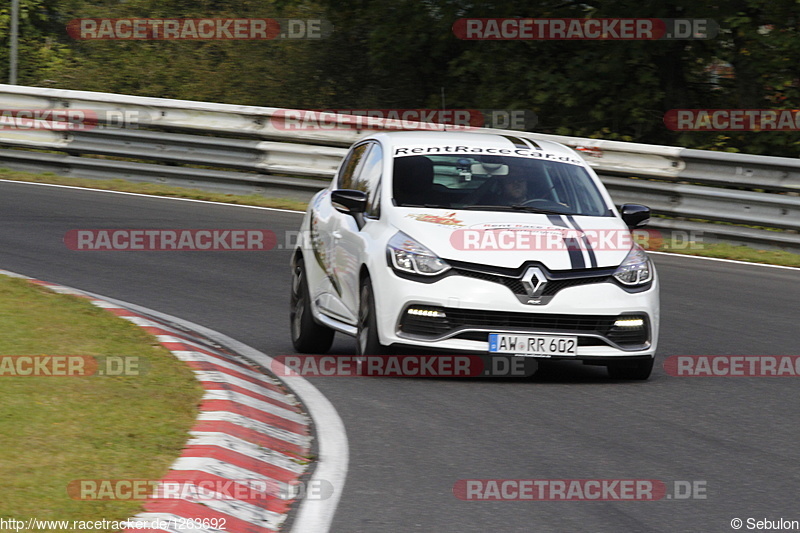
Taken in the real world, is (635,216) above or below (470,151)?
below

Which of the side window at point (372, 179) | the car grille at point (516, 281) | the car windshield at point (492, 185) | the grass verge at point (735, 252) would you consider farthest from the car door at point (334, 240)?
the grass verge at point (735, 252)

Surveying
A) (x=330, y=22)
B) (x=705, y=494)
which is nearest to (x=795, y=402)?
(x=705, y=494)

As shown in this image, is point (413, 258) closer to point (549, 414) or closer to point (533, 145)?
point (549, 414)

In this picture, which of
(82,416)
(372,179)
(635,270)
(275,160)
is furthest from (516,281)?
(275,160)

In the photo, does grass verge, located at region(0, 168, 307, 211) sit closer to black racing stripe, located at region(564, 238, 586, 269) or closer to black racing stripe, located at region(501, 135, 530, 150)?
black racing stripe, located at region(501, 135, 530, 150)

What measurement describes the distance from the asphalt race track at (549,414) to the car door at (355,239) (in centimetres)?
77

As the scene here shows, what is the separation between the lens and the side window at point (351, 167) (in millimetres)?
10508

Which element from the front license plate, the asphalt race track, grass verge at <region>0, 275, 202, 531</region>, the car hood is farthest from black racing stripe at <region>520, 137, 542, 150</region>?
grass verge at <region>0, 275, 202, 531</region>

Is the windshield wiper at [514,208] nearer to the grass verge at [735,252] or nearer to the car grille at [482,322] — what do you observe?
the car grille at [482,322]

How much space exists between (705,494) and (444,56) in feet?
56.5

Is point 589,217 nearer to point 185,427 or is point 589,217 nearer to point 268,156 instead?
point 185,427

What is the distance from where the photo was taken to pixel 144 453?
611 centimetres

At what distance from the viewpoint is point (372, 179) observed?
32.3 ft

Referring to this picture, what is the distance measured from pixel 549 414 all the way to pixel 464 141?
2.95 m
